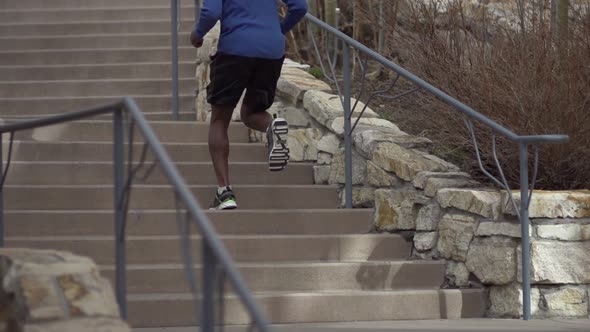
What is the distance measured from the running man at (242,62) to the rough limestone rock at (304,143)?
947 mm

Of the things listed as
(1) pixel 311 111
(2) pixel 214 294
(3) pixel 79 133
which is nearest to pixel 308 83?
(1) pixel 311 111

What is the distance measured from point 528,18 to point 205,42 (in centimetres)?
242

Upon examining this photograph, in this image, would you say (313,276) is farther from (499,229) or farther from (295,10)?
(295,10)

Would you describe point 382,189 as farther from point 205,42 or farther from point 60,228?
point 205,42

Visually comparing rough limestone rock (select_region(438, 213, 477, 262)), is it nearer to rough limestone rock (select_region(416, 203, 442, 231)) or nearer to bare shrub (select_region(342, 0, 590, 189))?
rough limestone rock (select_region(416, 203, 442, 231))

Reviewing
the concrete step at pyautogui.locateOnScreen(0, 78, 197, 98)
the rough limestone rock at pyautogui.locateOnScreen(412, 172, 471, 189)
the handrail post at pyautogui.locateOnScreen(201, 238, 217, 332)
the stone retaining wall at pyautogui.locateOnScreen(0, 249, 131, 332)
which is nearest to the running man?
the rough limestone rock at pyautogui.locateOnScreen(412, 172, 471, 189)

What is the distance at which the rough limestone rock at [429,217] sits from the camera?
6270 mm

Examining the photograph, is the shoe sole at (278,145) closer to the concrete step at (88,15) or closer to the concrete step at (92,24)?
the concrete step at (92,24)

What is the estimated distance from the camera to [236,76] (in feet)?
20.8

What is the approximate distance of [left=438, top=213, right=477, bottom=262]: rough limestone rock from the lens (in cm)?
597

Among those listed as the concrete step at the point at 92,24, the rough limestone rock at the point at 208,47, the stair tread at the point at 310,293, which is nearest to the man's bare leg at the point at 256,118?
the stair tread at the point at 310,293

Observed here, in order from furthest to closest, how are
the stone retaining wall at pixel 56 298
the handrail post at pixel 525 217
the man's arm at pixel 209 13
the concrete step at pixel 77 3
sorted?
the concrete step at pixel 77 3 < the man's arm at pixel 209 13 < the handrail post at pixel 525 217 < the stone retaining wall at pixel 56 298

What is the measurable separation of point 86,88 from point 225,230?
9.42 ft

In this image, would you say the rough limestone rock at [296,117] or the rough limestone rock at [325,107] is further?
the rough limestone rock at [296,117]
